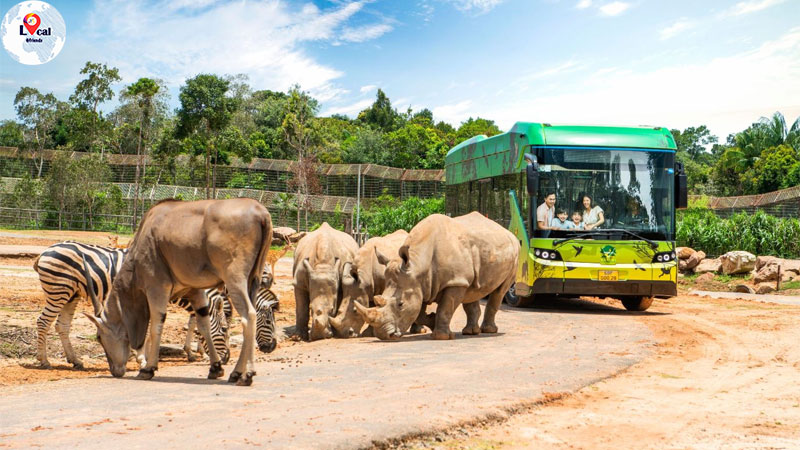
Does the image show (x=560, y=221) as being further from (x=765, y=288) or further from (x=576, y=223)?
(x=765, y=288)

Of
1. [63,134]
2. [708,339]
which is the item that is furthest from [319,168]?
[708,339]

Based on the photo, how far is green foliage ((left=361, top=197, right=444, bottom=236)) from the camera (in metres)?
38.4

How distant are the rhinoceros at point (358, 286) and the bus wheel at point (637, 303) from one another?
679cm

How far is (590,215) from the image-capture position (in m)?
16.3

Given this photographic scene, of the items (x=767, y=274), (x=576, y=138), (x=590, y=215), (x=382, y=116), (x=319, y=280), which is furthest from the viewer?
(x=382, y=116)

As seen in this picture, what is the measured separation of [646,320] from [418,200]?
2521 centimetres

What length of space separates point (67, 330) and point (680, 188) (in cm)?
1191

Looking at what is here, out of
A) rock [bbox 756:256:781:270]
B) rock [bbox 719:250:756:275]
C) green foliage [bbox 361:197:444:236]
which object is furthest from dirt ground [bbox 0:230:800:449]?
green foliage [bbox 361:197:444:236]

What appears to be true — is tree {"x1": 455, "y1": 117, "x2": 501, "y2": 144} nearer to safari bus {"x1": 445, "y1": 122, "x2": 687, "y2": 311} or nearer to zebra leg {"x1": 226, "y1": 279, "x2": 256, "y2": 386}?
safari bus {"x1": 445, "y1": 122, "x2": 687, "y2": 311}

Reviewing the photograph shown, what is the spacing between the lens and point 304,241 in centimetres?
1502

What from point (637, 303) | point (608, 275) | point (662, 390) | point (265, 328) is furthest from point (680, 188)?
point (265, 328)

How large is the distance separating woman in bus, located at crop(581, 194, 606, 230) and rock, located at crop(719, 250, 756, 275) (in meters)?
12.7

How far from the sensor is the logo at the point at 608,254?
1611 cm

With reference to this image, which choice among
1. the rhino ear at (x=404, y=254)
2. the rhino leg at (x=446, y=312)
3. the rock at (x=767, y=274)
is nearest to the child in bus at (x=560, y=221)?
the rhino leg at (x=446, y=312)
